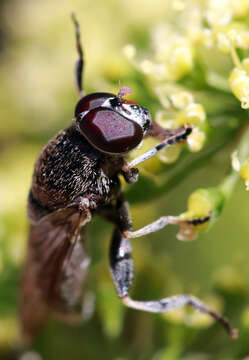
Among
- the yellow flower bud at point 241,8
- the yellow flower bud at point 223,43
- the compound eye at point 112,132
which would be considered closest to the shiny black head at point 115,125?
the compound eye at point 112,132

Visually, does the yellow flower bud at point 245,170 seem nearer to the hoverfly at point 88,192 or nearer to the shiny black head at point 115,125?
the hoverfly at point 88,192

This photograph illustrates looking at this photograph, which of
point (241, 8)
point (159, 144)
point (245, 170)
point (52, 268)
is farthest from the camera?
point (52, 268)

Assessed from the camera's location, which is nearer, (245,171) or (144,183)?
(245,171)

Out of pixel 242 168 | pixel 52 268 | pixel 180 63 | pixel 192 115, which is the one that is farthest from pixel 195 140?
Result: pixel 52 268

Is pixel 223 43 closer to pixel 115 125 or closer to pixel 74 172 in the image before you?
pixel 115 125

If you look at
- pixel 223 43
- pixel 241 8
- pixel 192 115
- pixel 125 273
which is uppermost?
pixel 241 8

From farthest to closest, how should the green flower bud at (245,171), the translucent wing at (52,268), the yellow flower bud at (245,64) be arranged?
1. the translucent wing at (52,268)
2. the yellow flower bud at (245,64)
3. the green flower bud at (245,171)

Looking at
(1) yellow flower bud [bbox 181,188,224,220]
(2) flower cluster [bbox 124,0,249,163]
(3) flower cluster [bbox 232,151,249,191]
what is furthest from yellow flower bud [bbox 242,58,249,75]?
(1) yellow flower bud [bbox 181,188,224,220]

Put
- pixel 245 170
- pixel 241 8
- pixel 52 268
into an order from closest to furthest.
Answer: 1. pixel 245 170
2. pixel 241 8
3. pixel 52 268
